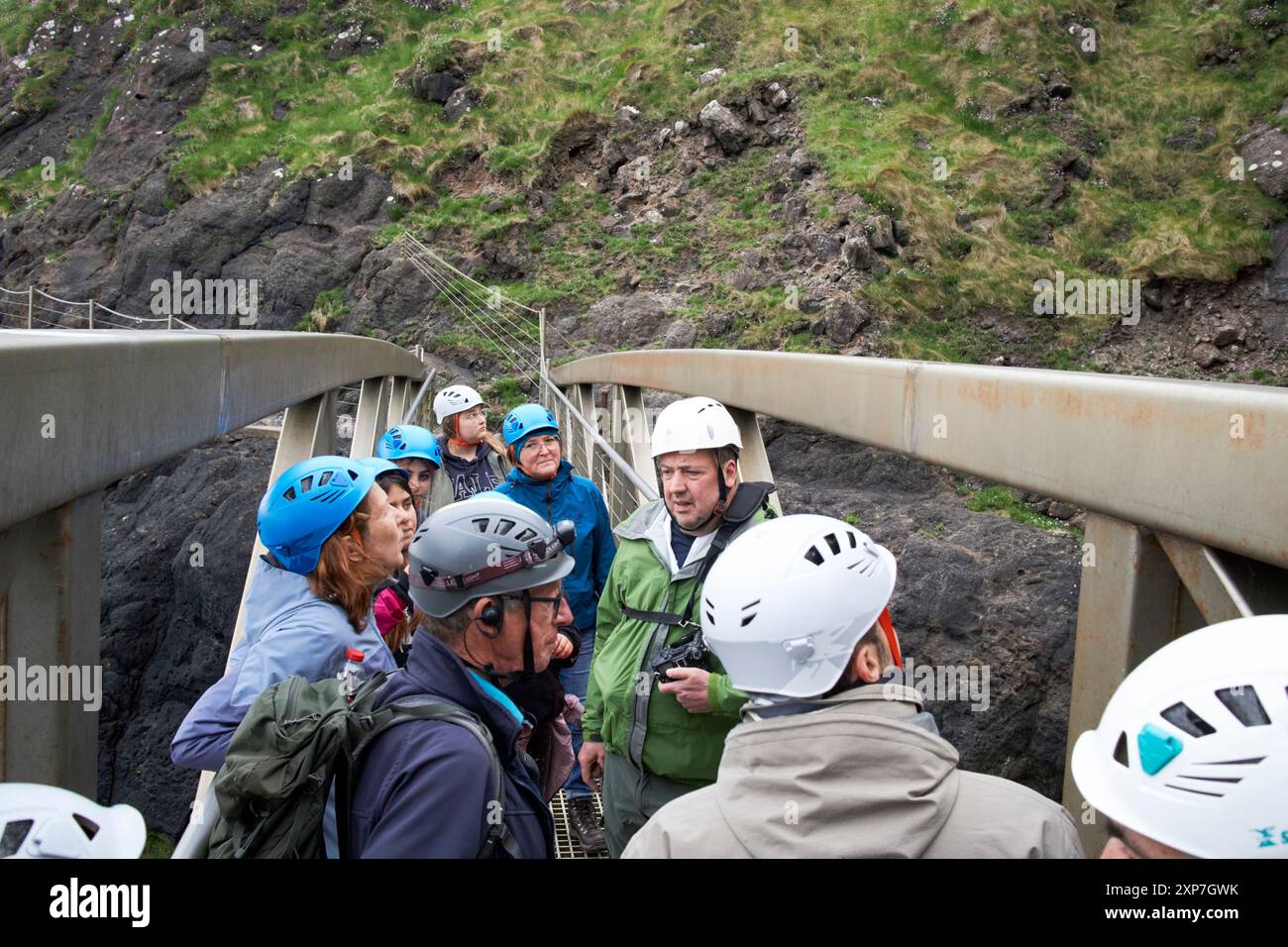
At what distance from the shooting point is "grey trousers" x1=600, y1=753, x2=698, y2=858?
2.64 metres

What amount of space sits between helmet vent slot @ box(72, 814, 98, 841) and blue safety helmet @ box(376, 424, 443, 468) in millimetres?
3108

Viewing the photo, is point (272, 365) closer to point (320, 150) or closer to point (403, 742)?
point (403, 742)

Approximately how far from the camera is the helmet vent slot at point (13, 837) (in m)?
0.94

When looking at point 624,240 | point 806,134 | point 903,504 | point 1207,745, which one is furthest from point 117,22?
point 1207,745

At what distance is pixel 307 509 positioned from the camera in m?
2.21

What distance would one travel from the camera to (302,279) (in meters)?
21.0

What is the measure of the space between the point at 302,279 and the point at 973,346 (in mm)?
13503

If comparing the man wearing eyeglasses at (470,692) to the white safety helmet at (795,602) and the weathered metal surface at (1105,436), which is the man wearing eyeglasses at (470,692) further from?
the weathered metal surface at (1105,436)

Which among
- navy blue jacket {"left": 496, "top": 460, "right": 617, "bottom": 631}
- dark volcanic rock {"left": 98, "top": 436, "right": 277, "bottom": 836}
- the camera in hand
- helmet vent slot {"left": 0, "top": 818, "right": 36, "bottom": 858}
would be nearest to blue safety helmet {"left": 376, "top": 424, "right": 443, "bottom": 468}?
navy blue jacket {"left": 496, "top": 460, "right": 617, "bottom": 631}

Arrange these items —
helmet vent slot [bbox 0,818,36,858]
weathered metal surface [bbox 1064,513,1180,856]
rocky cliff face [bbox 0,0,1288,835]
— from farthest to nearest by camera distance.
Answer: rocky cliff face [bbox 0,0,1288,835] < weathered metal surface [bbox 1064,513,1180,856] < helmet vent slot [bbox 0,818,36,858]

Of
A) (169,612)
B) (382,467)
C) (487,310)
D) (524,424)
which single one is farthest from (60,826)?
(487,310)

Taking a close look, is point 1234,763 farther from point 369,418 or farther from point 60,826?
point 369,418

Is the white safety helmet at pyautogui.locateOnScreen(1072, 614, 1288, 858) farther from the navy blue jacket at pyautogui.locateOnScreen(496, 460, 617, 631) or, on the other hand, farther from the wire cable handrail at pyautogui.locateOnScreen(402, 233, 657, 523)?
the wire cable handrail at pyautogui.locateOnScreen(402, 233, 657, 523)

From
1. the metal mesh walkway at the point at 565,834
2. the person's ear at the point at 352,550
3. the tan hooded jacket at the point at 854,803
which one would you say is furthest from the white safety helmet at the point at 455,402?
the tan hooded jacket at the point at 854,803
